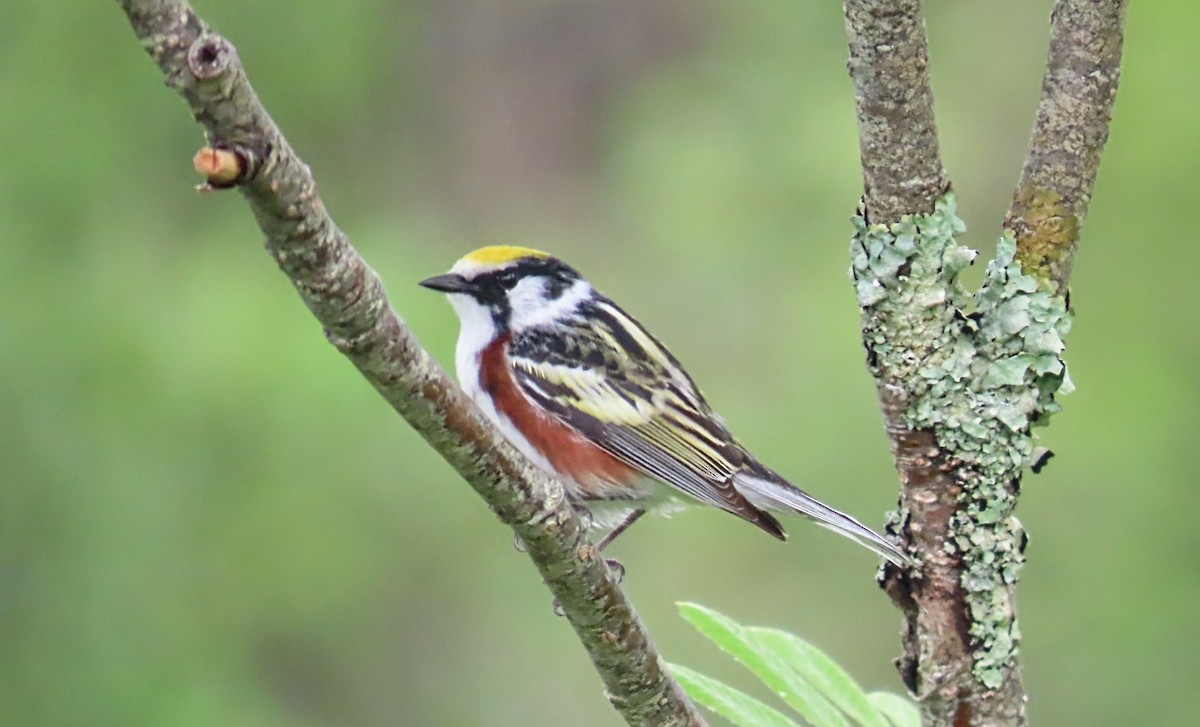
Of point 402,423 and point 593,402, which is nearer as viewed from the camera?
point 593,402

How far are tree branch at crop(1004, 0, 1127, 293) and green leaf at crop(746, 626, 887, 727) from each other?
2.02 ft

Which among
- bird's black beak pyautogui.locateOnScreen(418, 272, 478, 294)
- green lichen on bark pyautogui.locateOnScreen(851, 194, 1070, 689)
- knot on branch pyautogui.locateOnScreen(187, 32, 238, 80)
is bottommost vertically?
knot on branch pyautogui.locateOnScreen(187, 32, 238, 80)

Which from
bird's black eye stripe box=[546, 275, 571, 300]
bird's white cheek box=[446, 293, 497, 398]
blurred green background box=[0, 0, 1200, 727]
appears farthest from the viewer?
blurred green background box=[0, 0, 1200, 727]

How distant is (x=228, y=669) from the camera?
5.06 m

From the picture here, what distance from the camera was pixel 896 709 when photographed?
2088 millimetres

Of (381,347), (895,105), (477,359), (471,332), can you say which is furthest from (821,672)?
(471,332)

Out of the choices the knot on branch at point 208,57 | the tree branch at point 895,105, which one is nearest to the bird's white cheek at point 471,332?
the tree branch at point 895,105

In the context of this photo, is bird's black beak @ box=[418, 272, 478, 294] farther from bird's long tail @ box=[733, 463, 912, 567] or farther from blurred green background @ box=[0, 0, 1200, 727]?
blurred green background @ box=[0, 0, 1200, 727]

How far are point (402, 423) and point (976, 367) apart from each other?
3.73 meters

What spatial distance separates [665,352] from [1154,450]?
2.61 metres

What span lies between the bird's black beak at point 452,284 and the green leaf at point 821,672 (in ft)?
4.78

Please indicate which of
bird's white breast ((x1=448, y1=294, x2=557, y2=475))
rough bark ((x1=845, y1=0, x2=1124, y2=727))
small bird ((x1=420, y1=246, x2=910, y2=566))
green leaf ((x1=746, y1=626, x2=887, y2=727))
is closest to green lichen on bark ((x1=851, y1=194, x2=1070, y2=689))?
rough bark ((x1=845, y1=0, x2=1124, y2=727))

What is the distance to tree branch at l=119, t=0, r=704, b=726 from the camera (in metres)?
1.18

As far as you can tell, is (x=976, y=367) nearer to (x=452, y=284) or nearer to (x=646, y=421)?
(x=646, y=421)
